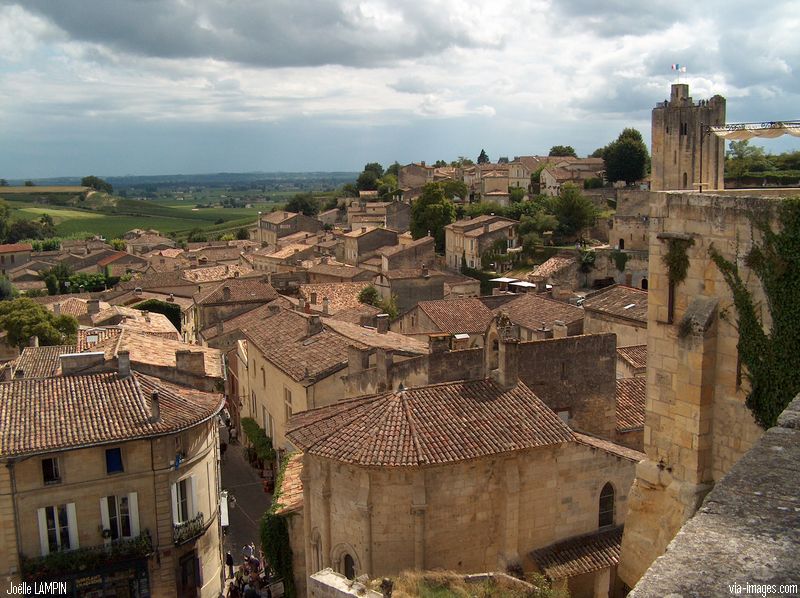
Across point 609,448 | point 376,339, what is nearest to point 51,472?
point 376,339

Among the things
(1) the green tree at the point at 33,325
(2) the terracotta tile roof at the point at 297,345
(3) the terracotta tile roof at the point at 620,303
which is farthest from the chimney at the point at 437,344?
(1) the green tree at the point at 33,325

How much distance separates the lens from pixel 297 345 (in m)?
33.4

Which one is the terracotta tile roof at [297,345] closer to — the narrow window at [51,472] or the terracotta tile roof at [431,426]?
the terracotta tile roof at [431,426]

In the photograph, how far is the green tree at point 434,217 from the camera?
88.9 m

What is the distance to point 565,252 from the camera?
73000 millimetres

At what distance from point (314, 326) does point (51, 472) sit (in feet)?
Result: 48.0

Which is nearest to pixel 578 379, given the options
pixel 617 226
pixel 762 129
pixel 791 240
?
pixel 762 129

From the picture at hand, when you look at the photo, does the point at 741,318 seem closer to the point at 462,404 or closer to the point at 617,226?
the point at 462,404

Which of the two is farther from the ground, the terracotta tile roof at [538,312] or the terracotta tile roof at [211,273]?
the terracotta tile roof at [538,312]

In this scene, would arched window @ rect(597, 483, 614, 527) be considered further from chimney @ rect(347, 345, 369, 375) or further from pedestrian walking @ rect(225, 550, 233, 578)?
pedestrian walking @ rect(225, 550, 233, 578)

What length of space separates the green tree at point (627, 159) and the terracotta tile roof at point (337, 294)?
53.1 metres

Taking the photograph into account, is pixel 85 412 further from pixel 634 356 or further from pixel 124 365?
pixel 634 356

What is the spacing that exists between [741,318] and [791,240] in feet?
3.94

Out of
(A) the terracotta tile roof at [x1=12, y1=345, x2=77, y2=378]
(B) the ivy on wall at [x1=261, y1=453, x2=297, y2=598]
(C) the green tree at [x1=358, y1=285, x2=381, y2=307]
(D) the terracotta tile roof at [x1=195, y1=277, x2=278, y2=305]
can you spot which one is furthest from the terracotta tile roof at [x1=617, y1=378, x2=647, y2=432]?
(D) the terracotta tile roof at [x1=195, y1=277, x2=278, y2=305]
